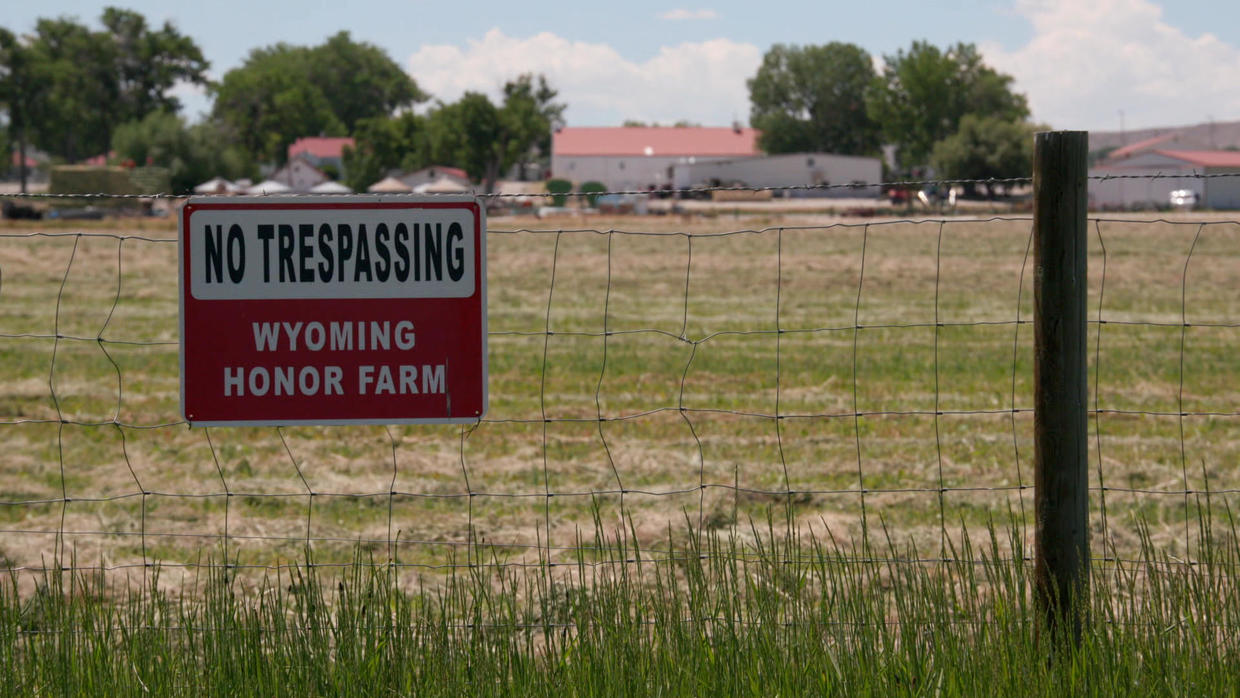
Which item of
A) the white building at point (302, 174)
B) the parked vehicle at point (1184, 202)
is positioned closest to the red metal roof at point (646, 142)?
the white building at point (302, 174)

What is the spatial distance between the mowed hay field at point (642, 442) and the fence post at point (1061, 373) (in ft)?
0.49

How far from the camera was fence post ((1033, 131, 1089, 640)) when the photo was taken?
165 inches

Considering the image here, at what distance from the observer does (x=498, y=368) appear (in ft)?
48.8

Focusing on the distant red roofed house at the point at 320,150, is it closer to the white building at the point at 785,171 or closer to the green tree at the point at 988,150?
the white building at the point at 785,171

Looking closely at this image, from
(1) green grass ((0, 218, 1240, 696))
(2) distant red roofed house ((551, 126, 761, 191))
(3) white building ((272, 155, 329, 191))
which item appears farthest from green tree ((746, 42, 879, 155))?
(1) green grass ((0, 218, 1240, 696))

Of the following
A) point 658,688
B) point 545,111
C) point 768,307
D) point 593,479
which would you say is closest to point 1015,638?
point 658,688

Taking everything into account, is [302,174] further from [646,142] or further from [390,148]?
[646,142]

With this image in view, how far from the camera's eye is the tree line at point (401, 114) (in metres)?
108

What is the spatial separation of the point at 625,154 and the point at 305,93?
144 feet

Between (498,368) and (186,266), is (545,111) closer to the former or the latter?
(498,368)

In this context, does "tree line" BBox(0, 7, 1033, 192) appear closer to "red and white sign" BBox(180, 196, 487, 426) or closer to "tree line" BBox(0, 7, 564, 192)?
"tree line" BBox(0, 7, 564, 192)

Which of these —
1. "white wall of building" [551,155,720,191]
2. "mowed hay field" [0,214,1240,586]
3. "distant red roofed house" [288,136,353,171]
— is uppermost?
"distant red roofed house" [288,136,353,171]

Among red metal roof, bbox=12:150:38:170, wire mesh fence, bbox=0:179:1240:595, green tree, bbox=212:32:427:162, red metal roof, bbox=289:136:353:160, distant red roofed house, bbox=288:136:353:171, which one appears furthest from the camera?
red metal roof, bbox=12:150:38:170

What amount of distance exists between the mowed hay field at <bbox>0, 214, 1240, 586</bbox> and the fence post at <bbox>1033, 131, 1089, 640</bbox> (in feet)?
0.49
